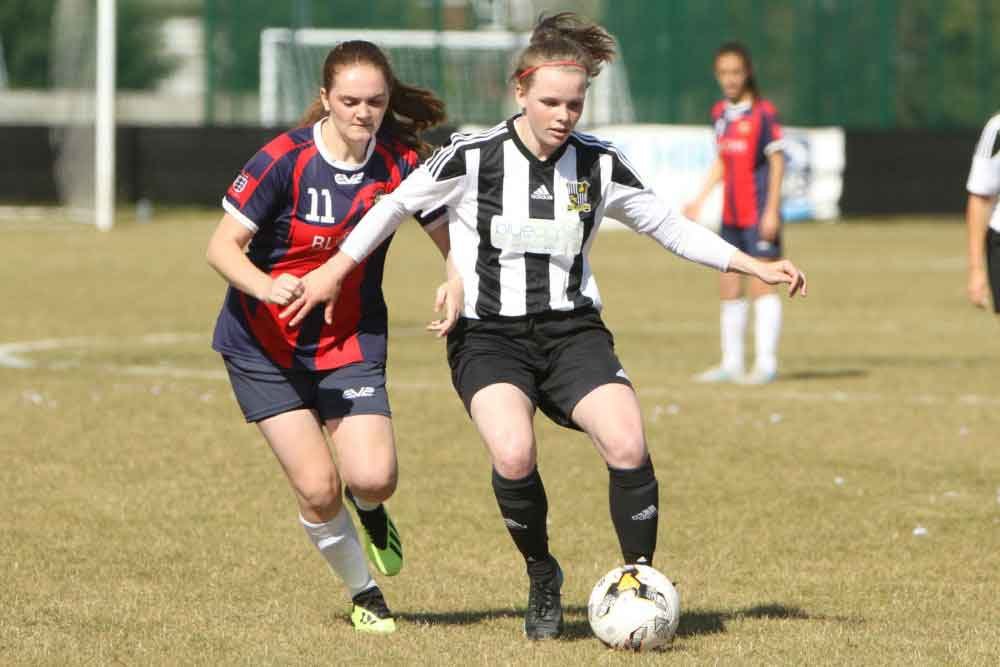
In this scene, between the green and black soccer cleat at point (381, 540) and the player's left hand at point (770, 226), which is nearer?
the green and black soccer cleat at point (381, 540)

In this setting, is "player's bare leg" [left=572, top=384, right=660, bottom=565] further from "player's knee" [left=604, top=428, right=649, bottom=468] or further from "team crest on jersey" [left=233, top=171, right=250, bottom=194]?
"team crest on jersey" [left=233, top=171, right=250, bottom=194]

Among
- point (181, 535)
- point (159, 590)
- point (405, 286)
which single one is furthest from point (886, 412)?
point (405, 286)

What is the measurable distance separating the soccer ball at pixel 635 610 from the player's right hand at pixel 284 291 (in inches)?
53.7

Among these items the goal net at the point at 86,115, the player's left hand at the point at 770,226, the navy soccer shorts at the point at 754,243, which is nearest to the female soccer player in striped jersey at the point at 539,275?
the player's left hand at the point at 770,226

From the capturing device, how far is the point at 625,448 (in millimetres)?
5918

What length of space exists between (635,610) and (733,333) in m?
7.69

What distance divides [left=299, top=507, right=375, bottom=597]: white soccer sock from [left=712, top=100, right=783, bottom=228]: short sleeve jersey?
7374 mm

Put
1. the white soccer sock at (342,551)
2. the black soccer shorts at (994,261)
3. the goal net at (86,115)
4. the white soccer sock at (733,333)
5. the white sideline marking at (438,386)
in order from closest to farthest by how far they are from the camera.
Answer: the white soccer sock at (342,551)
the black soccer shorts at (994,261)
the white sideline marking at (438,386)
the white soccer sock at (733,333)
the goal net at (86,115)

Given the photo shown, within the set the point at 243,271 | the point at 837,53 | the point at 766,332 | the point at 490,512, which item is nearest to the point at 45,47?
the point at 837,53

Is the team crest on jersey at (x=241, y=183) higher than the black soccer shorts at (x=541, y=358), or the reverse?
the team crest on jersey at (x=241, y=183)

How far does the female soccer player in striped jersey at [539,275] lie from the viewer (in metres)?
5.98

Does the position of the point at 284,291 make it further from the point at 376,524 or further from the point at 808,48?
the point at 808,48

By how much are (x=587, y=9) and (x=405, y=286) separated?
17.4 m

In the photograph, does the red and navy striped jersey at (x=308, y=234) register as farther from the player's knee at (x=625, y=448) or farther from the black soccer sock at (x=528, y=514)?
the player's knee at (x=625, y=448)
